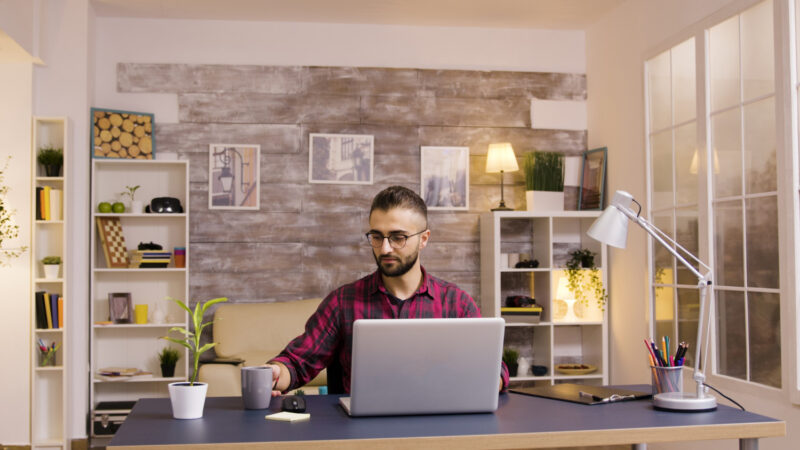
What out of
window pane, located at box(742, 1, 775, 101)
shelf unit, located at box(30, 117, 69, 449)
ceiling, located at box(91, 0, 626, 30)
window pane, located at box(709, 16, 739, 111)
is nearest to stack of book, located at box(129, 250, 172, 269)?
shelf unit, located at box(30, 117, 69, 449)

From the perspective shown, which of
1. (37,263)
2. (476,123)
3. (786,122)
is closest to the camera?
(786,122)

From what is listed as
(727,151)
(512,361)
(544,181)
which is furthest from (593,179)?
(727,151)

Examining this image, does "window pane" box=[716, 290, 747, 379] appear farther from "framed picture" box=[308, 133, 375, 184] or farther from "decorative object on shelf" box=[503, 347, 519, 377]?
"framed picture" box=[308, 133, 375, 184]

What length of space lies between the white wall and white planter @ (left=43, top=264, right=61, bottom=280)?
12.3 feet

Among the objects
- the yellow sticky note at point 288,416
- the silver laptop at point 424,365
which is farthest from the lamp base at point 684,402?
the yellow sticky note at point 288,416

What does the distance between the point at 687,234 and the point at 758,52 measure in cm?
113

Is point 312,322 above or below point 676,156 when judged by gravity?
below

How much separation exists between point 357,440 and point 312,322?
0.87 m

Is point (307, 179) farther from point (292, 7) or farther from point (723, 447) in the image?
point (723, 447)

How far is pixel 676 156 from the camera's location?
461cm

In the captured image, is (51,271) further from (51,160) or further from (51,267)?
(51,160)

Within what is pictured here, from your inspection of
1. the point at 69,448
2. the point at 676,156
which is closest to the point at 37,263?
the point at 69,448

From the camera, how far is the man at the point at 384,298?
2488 mm

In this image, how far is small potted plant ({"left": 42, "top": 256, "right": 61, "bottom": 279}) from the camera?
4.80m
